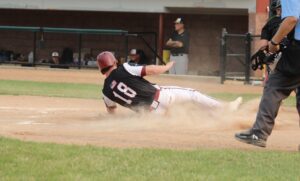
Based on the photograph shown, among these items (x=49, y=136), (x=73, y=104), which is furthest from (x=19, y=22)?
(x=49, y=136)

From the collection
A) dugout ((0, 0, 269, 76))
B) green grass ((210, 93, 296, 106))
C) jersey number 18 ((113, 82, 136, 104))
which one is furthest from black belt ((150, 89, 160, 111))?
dugout ((0, 0, 269, 76))

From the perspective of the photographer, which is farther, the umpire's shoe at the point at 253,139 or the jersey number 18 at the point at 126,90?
the jersey number 18 at the point at 126,90

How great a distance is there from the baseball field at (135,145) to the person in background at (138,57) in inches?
440

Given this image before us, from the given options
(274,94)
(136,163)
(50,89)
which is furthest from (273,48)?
(50,89)

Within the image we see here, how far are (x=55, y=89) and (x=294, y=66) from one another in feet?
37.1

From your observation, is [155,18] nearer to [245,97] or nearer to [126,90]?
Result: [245,97]

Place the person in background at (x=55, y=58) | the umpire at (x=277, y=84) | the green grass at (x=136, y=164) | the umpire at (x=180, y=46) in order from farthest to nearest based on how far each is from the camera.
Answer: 1. the person in background at (x=55, y=58)
2. the umpire at (x=180, y=46)
3. the umpire at (x=277, y=84)
4. the green grass at (x=136, y=164)

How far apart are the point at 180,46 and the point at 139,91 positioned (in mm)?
11939

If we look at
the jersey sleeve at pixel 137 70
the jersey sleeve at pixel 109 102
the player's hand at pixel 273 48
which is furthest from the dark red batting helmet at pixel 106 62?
the player's hand at pixel 273 48

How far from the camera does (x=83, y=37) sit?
88.7ft

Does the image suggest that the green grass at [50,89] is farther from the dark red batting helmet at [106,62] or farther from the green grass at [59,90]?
the dark red batting helmet at [106,62]

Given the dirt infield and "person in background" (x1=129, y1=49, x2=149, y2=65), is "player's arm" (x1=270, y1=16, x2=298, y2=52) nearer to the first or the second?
the dirt infield

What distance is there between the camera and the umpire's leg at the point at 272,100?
23.2 feet

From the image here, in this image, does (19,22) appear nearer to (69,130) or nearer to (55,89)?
(55,89)
